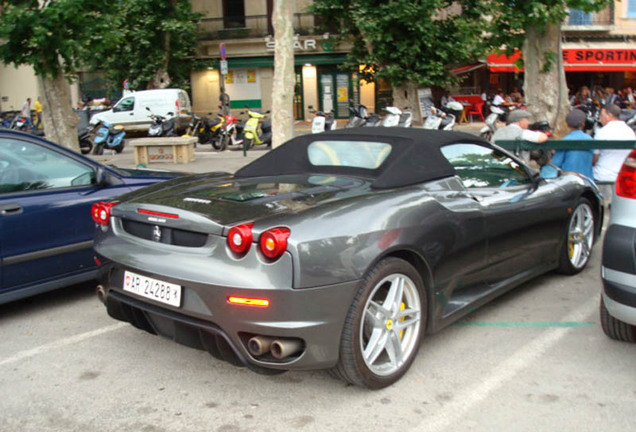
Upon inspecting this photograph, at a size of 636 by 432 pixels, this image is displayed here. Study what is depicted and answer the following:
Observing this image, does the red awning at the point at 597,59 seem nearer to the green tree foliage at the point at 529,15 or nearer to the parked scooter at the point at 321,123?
the parked scooter at the point at 321,123

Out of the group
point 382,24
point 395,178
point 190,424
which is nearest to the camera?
point 190,424

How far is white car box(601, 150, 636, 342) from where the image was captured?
11.4 feet

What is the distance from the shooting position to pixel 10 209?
15.0 ft

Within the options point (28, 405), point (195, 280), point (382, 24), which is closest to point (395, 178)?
point (195, 280)

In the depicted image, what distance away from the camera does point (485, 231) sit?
4207 millimetres

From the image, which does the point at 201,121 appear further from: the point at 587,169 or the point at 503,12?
the point at 587,169

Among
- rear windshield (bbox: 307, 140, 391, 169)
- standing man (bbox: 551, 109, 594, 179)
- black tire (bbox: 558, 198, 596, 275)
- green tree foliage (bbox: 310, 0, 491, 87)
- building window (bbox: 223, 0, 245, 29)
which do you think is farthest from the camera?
building window (bbox: 223, 0, 245, 29)

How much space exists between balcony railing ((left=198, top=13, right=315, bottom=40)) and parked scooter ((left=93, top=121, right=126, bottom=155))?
48.7ft

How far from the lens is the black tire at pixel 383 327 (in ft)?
10.7

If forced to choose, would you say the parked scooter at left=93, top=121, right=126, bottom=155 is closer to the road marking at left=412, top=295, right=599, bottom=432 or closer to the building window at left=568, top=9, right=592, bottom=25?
the road marking at left=412, top=295, right=599, bottom=432

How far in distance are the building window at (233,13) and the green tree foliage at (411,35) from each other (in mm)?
12806

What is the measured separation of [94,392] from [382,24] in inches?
687

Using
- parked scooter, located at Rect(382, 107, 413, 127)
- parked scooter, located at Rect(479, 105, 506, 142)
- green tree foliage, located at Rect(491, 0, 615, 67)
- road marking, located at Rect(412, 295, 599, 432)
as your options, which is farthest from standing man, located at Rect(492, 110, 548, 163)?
parked scooter, located at Rect(382, 107, 413, 127)

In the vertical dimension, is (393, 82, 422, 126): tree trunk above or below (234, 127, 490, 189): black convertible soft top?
above
